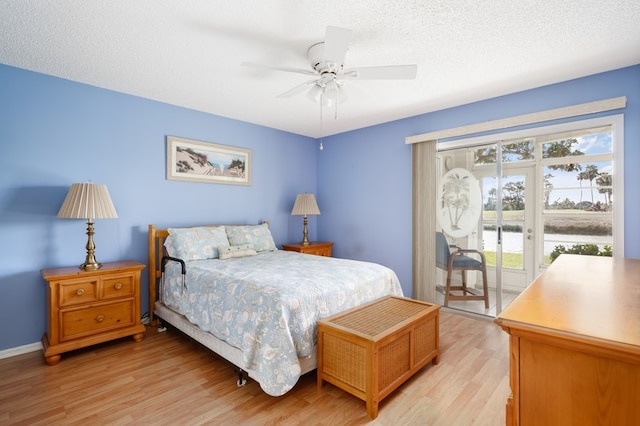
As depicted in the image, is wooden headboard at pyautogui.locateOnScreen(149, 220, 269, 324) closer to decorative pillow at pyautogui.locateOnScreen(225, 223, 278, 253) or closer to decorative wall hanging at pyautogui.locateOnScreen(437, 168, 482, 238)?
decorative pillow at pyautogui.locateOnScreen(225, 223, 278, 253)

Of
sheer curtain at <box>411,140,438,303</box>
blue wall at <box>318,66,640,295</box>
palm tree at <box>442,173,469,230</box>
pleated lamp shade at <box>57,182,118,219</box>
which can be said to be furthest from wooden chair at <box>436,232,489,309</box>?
pleated lamp shade at <box>57,182,118,219</box>

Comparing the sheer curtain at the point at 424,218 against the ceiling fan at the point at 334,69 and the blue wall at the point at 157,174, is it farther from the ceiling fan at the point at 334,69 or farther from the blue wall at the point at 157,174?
the ceiling fan at the point at 334,69

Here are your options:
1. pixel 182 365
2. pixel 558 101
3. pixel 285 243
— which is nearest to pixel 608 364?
pixel 182 365

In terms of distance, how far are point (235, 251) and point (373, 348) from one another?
2.09 m

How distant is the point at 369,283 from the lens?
2.63 m

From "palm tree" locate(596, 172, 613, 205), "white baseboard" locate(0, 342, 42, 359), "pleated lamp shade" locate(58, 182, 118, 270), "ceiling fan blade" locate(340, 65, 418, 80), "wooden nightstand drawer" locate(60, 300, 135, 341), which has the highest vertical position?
"ceiling fan blade" locate(340, 65, 418, 80)

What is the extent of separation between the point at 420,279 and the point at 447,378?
1.74m

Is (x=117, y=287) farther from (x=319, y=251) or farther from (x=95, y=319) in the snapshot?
(x=319, y=251)

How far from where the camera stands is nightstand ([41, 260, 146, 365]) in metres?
2.50

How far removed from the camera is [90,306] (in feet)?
8.79

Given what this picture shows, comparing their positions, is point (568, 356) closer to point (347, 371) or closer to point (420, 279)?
point (347, 371)

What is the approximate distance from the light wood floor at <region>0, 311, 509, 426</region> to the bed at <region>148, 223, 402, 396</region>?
182 mm

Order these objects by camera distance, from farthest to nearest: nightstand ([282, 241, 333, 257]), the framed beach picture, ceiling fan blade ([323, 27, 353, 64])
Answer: nightstand ([282, 241, 333, 257])
the framed beach picture
ceiling fan blade ([323, 27, 353, 64])

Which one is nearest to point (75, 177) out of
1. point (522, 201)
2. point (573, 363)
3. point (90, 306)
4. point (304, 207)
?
point (90, 306)
